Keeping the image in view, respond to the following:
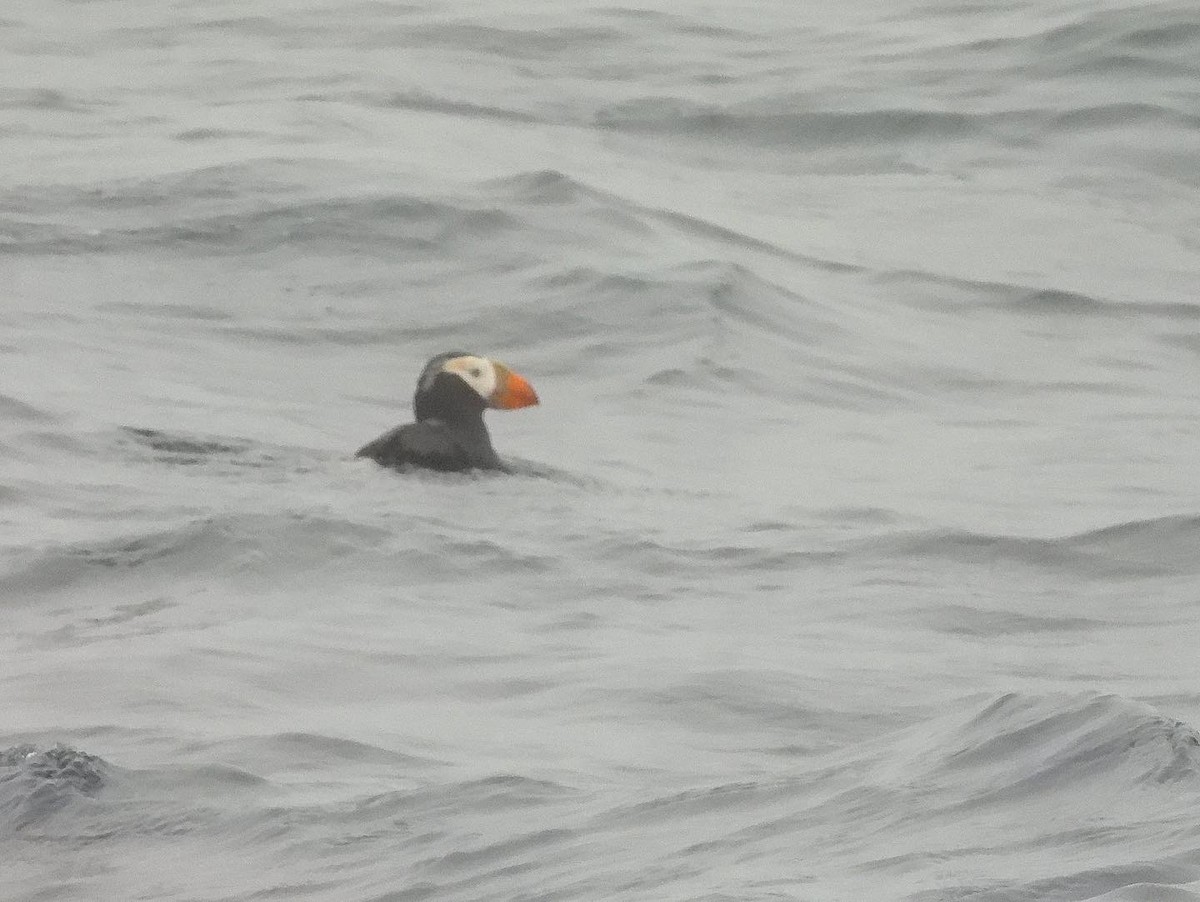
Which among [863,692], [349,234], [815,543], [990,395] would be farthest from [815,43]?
[863,692]

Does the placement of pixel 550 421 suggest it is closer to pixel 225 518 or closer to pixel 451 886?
pixel 225 518

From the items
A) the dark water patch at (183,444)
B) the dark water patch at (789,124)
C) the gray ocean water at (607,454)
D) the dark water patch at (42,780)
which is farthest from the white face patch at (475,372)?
the dark water patch at (789,124)

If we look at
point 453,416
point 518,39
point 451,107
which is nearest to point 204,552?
point 453,416

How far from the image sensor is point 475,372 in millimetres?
11391

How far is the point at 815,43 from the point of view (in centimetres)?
2159

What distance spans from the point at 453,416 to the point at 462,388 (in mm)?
149

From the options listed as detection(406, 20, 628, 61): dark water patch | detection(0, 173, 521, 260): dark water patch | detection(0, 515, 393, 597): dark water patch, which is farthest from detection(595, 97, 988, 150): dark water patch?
detection(0, 515, 393, 597): dark water patch

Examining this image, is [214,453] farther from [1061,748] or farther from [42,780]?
[1061,748]

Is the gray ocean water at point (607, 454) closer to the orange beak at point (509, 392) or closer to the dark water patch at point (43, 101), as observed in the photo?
the dark water patch at point (43, 101)

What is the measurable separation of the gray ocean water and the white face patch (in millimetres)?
415

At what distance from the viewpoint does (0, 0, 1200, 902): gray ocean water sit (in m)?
6.13

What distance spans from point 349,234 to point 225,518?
6117mm

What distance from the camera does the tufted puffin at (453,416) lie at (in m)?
10.8

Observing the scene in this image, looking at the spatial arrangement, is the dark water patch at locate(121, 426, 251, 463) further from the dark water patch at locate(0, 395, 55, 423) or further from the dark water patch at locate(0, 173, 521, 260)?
the dark water patch at locate(0, 173, 521, 260)
